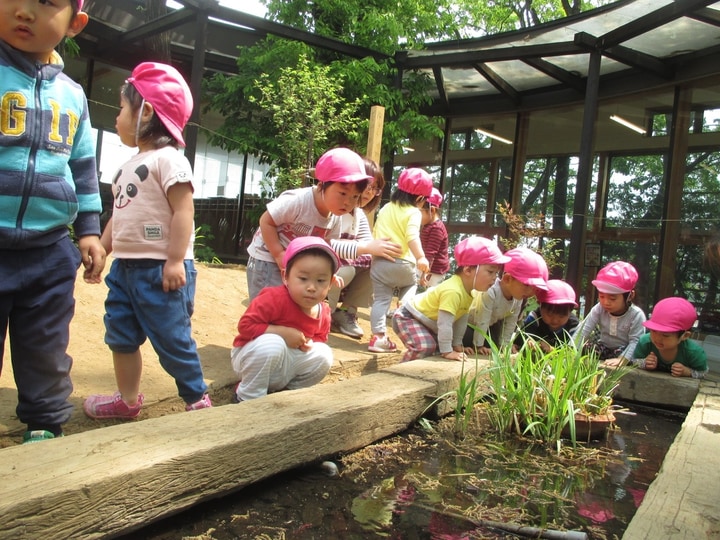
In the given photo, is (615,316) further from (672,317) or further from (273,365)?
(273,365)

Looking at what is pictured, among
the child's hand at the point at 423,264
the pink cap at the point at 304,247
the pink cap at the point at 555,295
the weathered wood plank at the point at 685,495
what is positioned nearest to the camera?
the weathered wood plank at the point at 685,495

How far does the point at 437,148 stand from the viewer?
424 inches

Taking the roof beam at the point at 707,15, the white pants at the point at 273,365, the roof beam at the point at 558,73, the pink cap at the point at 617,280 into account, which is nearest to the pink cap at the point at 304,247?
the white pants at the point at 273,365

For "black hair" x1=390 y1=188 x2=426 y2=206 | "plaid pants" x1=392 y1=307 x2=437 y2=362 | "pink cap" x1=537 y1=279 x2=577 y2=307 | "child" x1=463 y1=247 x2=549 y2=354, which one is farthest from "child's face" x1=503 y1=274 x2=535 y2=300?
"black hair" x1=390 y1=188 x2=426 y2=206

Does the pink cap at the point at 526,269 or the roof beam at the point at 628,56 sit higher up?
the roof beam at the point at 628,56

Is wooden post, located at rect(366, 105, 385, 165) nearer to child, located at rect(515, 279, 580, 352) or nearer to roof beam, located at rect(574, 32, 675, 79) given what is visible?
child, located at rect(515, 279, 580, 352)

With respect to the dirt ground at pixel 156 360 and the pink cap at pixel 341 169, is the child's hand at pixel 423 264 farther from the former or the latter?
the pink cap at pixel 341 169

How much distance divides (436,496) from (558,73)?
771 cm

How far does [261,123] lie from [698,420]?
23.7 feet

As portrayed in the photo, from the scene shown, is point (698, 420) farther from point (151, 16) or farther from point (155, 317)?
point (151, 16)

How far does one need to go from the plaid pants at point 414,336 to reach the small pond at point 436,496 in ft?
4.22

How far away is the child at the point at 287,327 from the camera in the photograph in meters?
2.54

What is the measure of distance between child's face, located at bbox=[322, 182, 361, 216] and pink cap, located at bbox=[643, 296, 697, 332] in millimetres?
1949

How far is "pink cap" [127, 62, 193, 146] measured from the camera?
7.75 feet
